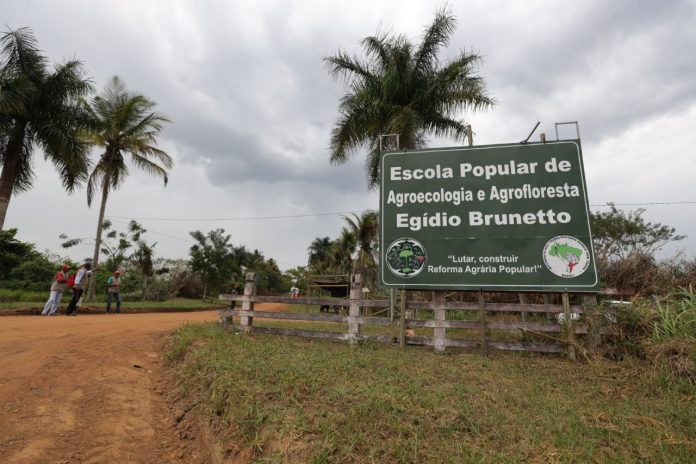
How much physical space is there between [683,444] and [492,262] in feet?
13.3

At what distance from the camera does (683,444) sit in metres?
3.21

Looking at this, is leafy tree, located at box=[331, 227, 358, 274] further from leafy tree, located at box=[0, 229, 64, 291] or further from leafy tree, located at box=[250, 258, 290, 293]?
leafy tree, located at box=[0, 229, 64, 291]

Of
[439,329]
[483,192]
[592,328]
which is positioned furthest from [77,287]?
[592,328]

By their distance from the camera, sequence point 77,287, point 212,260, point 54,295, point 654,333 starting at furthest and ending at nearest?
point 212,260
point 77,287
point 54,295
point 654,333

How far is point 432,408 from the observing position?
3791 millimetres

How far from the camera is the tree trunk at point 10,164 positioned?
14.8 m

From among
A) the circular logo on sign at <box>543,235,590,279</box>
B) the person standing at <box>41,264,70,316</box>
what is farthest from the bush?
the person standing at <box>41,264,70,316</box>

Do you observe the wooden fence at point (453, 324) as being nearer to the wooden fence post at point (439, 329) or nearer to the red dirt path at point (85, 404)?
the wooden fence post at point (439, 329)

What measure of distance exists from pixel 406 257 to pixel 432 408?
394 centimetres

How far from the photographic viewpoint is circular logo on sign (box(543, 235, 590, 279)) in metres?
6.77

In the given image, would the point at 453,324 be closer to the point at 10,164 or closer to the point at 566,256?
the point at 566,256

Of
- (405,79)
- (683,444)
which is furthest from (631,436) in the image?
(405,79)

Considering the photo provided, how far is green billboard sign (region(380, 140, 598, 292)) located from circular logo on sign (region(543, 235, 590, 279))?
16 mm

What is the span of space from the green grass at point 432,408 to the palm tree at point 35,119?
14707mm
